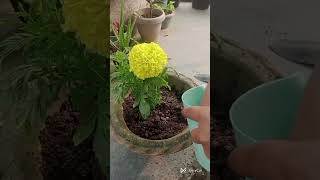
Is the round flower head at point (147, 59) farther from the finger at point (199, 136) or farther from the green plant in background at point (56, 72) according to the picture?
the finger at point (199, 136)

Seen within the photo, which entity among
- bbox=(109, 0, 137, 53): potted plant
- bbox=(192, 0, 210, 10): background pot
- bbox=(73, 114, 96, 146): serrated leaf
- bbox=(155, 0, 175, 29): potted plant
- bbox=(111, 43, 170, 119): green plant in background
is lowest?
bbox=(73, 114, 96, 146): serrated leaf

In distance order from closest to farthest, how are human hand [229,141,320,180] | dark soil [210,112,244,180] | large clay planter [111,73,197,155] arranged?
human hand [229,141,320,180] → dark soil [210,112,244,180] → large clay planter [111,73,197,155]

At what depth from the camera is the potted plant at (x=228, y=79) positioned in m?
1.16

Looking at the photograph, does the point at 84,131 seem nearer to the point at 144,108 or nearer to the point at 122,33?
the point at 144,108

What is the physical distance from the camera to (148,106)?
1271 mm

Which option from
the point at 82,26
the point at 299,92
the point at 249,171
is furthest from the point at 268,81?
the point at 82,26

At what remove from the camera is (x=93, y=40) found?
3.92 feet

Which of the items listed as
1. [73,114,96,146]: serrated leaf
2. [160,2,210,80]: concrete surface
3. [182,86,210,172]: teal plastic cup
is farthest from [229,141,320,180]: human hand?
[73,114,96,146]: serrated leaf

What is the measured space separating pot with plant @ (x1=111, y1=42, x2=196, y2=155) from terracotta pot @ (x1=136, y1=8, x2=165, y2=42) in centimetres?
5

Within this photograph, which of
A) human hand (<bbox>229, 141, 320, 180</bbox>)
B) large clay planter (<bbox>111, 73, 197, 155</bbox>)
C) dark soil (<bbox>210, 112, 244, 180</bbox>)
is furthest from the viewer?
large clay planter (<bbox>111, 73, 197, 155</bbox>)

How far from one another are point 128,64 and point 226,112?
0.29 metres

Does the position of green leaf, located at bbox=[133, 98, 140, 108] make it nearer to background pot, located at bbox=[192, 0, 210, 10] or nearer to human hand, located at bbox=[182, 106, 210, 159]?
human hand, located at bbox=[182, 106, 210, 159]

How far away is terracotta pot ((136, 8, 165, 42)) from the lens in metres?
1.24

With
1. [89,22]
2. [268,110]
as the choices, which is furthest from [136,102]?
[268,110]
